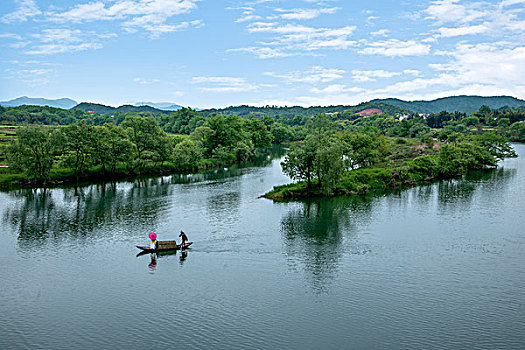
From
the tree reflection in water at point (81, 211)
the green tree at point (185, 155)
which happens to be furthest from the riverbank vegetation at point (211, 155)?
the tree reflection in water at point (81, 211)

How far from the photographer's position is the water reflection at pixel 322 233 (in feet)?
123

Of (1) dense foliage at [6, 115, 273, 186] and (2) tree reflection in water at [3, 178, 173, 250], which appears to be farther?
(1) dense foliage at [6, 115, 273, 186]

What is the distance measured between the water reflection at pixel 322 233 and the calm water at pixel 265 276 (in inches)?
8.7

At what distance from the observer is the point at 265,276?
3538cm

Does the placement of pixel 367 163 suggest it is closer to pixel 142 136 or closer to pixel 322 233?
pixel 322 233

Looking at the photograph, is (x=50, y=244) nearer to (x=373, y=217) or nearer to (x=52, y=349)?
(x=52, y=349)

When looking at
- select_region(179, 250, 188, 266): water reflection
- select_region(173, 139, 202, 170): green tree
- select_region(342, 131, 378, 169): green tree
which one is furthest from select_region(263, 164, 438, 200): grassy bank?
select_region(173, 139, 202, 170): green tree

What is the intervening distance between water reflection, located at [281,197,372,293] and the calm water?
0.73 ft

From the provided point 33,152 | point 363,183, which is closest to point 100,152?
point 33,152

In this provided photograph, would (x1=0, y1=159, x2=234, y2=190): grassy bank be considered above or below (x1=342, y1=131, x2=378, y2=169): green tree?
below

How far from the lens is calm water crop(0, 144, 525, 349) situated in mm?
26875

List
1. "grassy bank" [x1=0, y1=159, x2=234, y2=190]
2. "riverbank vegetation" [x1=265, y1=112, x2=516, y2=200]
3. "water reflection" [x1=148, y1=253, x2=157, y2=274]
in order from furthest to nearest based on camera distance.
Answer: "grassy bank" [x1=0, y1=159, x2=234, y2=190]
"riverbank vegetation" [x1=265, y1=112, x2=516, y2=200]
"water reflection" [x1=148, y1=253, x2=157, y2=274]

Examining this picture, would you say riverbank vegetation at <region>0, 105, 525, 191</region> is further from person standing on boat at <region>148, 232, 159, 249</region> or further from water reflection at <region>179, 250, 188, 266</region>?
person standing on boat at <region>148, 232, 159, 249</region>

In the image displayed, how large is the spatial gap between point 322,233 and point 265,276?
46.3 ft
